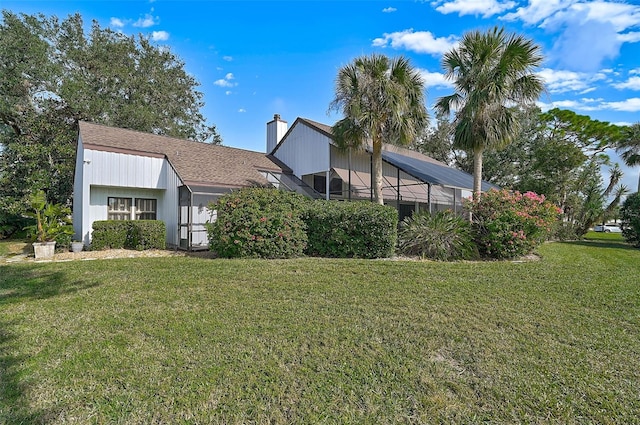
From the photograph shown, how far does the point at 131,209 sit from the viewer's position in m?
15.6

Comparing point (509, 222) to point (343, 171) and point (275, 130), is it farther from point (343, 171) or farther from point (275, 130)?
point (275, 130)

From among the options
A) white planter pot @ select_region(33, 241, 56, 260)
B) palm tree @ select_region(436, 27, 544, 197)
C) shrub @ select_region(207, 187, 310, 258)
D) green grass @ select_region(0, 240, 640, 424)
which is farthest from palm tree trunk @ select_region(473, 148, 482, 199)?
white planter pot @ select_region(33, 241, 56, 260)

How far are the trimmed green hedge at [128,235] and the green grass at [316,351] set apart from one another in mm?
6047

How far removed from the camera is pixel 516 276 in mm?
8484

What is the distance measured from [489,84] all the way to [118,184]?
1717cm

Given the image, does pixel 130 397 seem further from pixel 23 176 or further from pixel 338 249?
pixel 23 176

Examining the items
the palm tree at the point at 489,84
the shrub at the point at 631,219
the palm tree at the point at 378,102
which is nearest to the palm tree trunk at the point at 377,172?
the palm tree at the point at 378,102

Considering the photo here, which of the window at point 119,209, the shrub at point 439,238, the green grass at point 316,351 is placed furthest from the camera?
the window at point 119,209

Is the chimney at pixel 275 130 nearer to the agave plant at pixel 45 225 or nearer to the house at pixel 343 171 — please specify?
the house at pixel 343 171

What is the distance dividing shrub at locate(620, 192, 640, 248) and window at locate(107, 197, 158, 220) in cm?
2709

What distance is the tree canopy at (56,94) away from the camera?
18.9m

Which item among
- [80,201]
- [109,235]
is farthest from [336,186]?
[80,201]

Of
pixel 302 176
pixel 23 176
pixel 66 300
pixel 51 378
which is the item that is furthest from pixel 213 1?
pixel 23 176

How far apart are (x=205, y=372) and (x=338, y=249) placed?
7.84 metres
